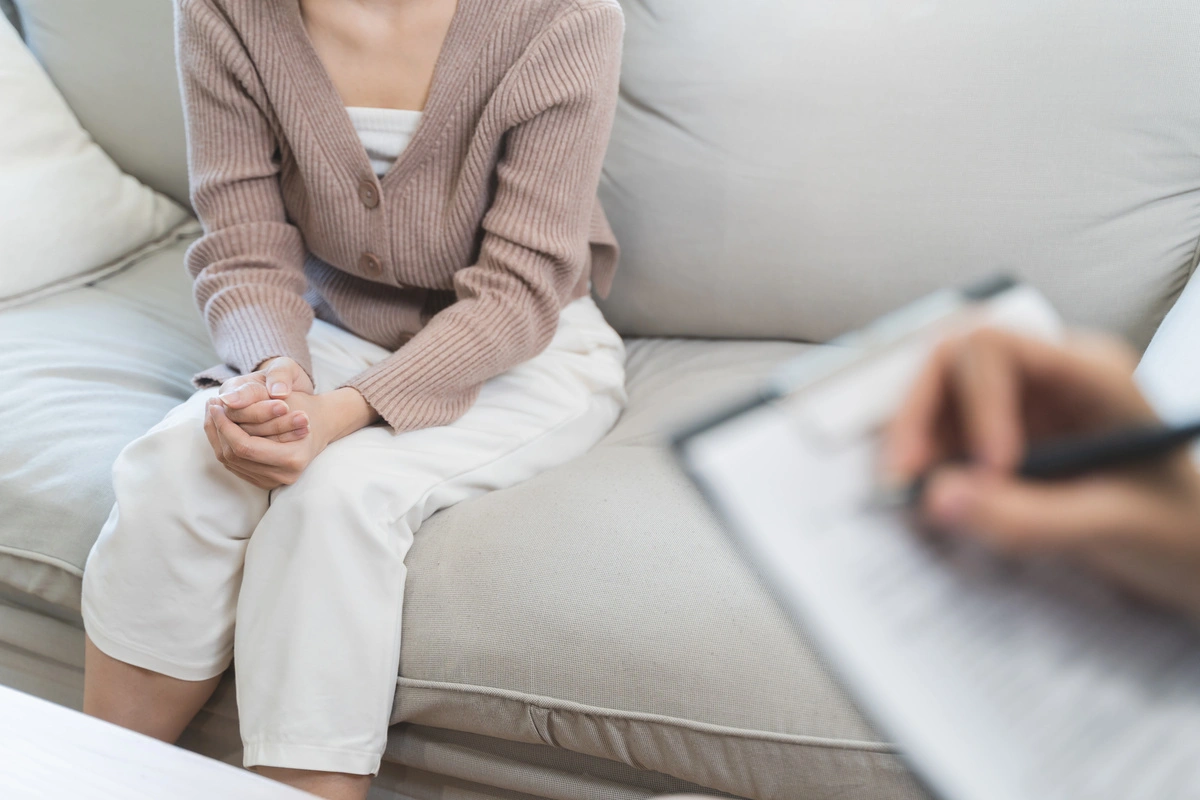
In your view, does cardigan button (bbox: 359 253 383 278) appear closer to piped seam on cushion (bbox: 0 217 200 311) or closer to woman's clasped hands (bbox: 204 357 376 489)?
woman's clasped hands (bbox: 204 357 376 489)

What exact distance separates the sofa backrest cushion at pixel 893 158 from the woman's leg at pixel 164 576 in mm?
592

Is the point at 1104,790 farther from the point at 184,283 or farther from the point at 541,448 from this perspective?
the point at 184,283

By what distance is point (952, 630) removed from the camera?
0.29 meters

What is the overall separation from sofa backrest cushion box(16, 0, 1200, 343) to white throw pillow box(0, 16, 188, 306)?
30.7 inches

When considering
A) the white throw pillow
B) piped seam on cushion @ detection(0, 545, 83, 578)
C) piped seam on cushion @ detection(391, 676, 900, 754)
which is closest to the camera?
piped seam on cushion @ detection(391, 676, 900, 754)

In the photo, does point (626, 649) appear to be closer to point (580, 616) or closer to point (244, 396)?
point (580, 616)

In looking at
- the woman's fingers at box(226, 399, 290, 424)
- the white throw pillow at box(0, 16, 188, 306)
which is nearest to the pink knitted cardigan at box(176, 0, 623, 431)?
the woman's fingers at box(226, 399, 290, 424)

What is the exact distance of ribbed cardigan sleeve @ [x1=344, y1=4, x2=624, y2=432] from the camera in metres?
0.88

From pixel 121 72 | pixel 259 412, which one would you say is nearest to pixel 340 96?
pixel 259 412

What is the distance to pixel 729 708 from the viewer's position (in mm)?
706

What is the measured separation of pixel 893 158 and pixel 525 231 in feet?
1.47

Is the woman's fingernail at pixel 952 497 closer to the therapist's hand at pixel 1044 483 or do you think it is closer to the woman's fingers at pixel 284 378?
the therapist's hand at pixel 1044 483

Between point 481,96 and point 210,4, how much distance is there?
304mm

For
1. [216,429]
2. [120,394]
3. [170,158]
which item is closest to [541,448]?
[216,429]
